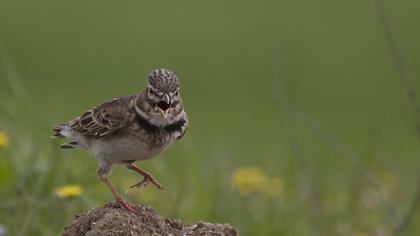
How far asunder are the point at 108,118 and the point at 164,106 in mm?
514

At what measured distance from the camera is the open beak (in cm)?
639

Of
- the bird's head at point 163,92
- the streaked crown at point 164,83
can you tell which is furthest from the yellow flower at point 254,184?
the streaked crown at point 164,83

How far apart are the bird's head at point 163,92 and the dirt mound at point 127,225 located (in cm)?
63

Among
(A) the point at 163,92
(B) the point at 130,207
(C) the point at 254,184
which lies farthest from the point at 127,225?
(C) the point at 254,184

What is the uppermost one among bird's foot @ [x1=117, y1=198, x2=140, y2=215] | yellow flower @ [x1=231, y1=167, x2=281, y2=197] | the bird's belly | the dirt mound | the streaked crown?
yellow flower @ [x1=231, y1=167, x2=281, y2=197]

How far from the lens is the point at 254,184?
9656 millimetres

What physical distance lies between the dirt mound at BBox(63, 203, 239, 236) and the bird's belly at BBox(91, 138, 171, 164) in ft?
2.03

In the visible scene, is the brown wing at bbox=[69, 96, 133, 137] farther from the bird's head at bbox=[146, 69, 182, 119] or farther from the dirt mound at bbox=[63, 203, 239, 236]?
the dirt mound at bbox=[63, 203, 239, 236]

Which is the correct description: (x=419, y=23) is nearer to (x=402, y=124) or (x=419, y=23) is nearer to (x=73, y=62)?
(x=402, y=124)

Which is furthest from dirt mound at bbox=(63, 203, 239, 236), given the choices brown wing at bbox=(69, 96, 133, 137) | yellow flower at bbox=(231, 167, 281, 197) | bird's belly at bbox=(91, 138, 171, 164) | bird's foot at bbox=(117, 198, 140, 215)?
yellow flower at bbox=(231, 167, 281, 197)

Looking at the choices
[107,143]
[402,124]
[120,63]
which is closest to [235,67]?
[120,63]

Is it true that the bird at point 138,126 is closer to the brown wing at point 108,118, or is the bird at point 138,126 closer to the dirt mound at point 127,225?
the brown wing at point 108,118

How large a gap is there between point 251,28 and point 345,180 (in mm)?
8363

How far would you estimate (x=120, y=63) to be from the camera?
17391mm
